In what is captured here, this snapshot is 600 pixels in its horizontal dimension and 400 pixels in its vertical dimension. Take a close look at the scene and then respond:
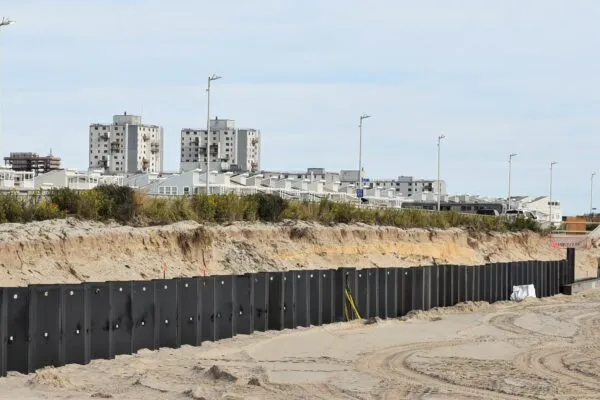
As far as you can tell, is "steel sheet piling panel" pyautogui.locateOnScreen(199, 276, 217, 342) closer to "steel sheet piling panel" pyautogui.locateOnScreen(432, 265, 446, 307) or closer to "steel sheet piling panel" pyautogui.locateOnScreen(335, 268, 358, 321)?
"steel sheet piling panel" pyautogui.locateOnScreen(335, 268, 358, 321)

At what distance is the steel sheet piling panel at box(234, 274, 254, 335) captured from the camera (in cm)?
2253

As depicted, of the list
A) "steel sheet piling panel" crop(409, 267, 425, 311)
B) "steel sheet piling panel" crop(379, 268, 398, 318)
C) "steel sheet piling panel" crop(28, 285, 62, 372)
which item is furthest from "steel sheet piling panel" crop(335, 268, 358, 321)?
"steel sheet piling panel" crop(28, 285, 62, 372)

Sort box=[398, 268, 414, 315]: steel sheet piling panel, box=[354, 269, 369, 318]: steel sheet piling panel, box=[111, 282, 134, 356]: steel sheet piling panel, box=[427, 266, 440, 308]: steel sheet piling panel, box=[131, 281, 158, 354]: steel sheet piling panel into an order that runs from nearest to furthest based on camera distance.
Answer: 1. box=[111, 282, 134, 356]: steel sheet piling panel
2. box=[131, 281, 158, 354]: steel sheet piling panel
3. box=[354, 269, 369, 318]: steel sheet piling panel
4. box=[398, 268, 414, 315]: steel sheet piling panel
5. box=[427, 266, 440, 308]: steel sheet piling panel

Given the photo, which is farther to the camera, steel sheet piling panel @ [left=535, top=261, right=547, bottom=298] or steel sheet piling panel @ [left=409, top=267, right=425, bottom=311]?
steel sheet piling panel @ [left=535, top=261, right=547, bottom=298]

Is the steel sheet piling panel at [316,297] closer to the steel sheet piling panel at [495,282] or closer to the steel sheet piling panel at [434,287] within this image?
the steel sheet piling panel at [434,287]

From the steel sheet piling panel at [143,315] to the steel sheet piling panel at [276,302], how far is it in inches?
182

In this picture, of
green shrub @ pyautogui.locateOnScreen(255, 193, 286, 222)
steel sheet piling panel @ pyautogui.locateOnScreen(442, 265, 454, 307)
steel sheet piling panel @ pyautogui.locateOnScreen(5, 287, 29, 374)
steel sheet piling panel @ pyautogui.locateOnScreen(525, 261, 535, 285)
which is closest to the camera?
steel sheet piling panel @ pyautogui.locateOnScreen(5, 287, 29, 374)

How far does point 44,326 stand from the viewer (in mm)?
16984

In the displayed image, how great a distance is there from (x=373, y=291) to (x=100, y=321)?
1086cm

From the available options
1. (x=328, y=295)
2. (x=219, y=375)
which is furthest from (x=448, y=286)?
Result: (x=219, y=375)

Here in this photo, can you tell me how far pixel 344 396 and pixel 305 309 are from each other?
359 inches

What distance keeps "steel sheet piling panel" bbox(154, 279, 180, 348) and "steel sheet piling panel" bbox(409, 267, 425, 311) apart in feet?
35.0

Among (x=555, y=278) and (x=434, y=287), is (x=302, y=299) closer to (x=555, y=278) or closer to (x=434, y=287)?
(x=434, y=287)

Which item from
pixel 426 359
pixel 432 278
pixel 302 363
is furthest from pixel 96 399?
pixel 432 278
